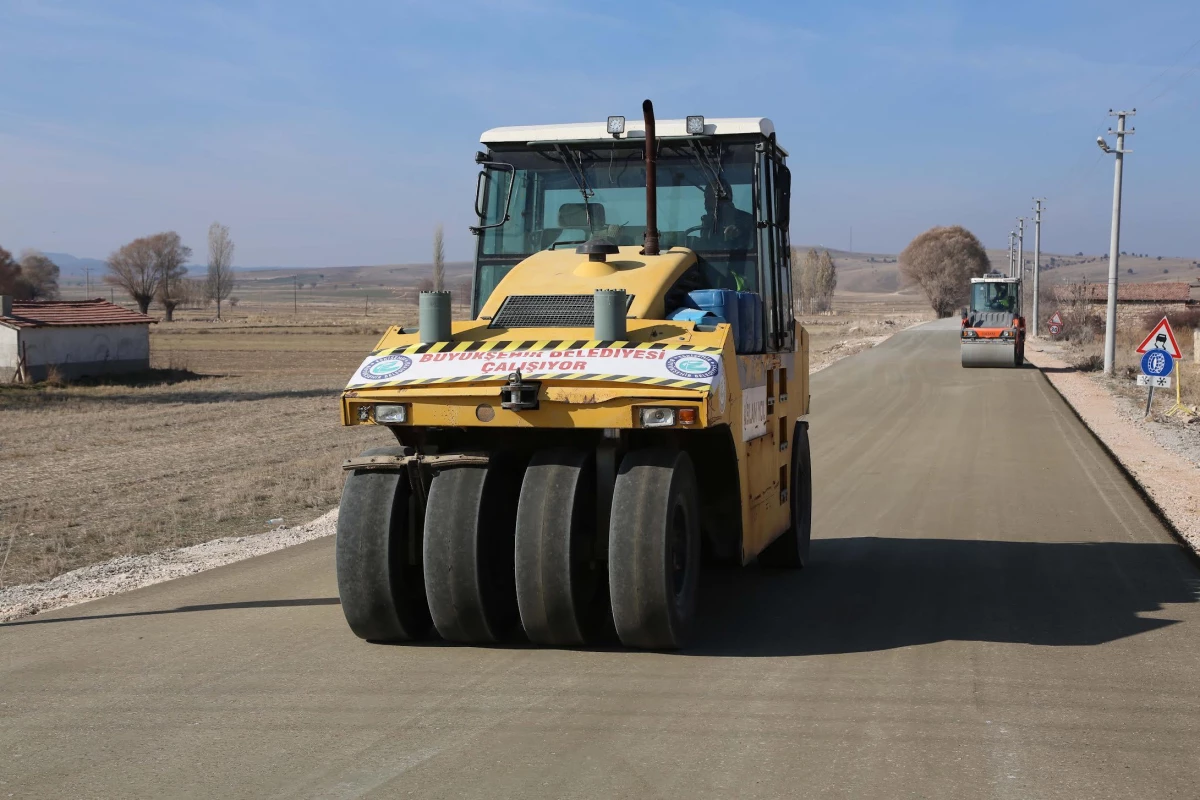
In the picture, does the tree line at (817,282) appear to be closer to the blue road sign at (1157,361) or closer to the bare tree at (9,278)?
the bare tree at (9,278)

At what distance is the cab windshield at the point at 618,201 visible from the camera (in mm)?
8297

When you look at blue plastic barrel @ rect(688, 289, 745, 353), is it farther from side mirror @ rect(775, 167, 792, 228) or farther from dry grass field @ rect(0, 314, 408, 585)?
dry grass field @ rect(0, 314, 408, 585)

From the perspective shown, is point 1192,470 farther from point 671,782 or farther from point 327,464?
point 671,782

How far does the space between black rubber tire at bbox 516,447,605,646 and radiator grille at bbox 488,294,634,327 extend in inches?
35.7

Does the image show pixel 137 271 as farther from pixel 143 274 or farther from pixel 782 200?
pixel 782 200

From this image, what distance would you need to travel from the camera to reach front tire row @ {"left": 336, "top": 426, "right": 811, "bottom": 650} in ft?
20.7

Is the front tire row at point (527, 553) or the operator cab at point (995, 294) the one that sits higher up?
the operator cab at point (995, 294)

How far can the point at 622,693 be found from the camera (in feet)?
19.6

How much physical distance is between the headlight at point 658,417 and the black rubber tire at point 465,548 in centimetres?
94

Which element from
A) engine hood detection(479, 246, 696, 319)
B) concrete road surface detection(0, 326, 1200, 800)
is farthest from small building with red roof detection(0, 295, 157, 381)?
engine hood detection(479, 246, 696, 319)

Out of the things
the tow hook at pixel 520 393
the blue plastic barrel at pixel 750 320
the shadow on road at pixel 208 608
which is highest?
the blue plastic barrel at pixel 750 320

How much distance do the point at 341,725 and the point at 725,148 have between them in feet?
15.7

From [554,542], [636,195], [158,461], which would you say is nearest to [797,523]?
[636,195]

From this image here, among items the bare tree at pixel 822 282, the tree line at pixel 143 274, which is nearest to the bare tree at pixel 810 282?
the bare tree at pixel 822 282
